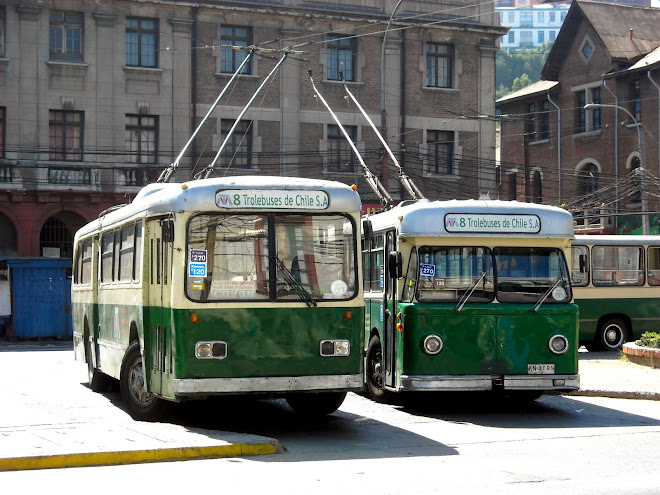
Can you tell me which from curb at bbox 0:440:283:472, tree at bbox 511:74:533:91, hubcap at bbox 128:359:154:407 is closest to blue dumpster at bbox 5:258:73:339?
hubcap at bbox 128:359:154:407

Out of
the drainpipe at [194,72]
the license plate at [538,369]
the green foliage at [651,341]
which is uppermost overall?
the drainpipe at [194,72]

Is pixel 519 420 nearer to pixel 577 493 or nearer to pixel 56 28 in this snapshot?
pixel 577 493

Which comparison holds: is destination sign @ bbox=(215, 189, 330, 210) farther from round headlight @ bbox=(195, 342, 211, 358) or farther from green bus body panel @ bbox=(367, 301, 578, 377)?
green bus body panel @ bbox=(367, 301, 578, 377)

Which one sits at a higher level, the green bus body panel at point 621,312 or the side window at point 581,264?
the side window at point 581,264

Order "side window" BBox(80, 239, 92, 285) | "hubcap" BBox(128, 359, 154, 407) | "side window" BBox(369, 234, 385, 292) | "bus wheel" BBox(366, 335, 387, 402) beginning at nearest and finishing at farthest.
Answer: "hubcap" BBox(128, 359, 154, 407) → "side window" BBox(369, 234, 385, 292) → "bus wheel" BBox(366, 335, 387, 402) → "side window" BBox(80, 239, 92, 285)

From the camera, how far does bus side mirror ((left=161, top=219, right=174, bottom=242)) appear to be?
40.7 ft

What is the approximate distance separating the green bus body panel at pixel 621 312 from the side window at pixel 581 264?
1.44ft

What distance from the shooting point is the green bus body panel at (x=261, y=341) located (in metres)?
12.2

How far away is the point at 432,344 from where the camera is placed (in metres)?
14.5

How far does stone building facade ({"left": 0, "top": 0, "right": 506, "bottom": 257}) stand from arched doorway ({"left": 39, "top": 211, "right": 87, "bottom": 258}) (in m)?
0.07

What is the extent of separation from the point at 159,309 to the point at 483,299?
415 cm

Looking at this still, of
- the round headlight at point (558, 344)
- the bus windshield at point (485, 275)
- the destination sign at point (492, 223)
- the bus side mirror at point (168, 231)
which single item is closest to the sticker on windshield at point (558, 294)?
the bus windshield at point (485, 275)

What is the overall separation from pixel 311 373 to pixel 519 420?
10.8 ft

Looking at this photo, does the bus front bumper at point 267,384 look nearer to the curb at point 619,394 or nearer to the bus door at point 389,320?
the bus door at point 389,320
